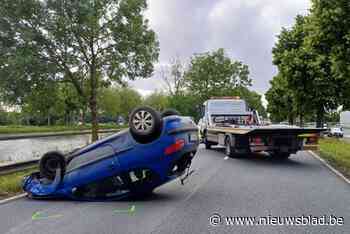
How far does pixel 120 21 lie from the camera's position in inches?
842

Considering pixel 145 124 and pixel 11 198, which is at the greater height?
pixel 145 124

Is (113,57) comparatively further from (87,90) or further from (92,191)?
(92,191)

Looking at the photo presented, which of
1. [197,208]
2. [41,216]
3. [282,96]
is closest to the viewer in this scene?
[41,216]

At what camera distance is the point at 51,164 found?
8375 millimetres

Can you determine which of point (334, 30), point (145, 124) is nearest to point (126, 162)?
point (145, 124)

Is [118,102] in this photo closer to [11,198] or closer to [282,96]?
[282,96]

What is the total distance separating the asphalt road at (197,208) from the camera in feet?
19.1

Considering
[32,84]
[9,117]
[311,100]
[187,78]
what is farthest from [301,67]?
[9,117]

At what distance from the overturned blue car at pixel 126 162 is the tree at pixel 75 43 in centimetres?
1118

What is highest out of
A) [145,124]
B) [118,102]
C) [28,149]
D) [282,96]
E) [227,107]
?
[118,102]

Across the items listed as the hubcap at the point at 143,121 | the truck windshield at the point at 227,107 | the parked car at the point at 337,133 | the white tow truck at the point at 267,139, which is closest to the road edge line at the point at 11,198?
the hubcap at the point at 143,121

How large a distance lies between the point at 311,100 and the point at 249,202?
77.5ft

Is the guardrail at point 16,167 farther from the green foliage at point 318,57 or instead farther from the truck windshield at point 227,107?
the truck windshield at point 227,107

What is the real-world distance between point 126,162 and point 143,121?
84 centimetres
